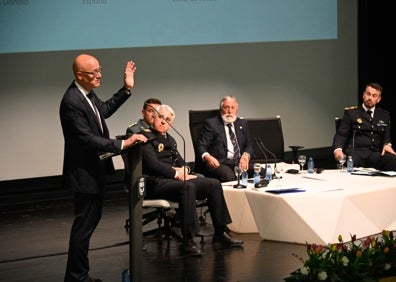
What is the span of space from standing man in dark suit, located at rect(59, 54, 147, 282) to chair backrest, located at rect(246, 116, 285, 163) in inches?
125

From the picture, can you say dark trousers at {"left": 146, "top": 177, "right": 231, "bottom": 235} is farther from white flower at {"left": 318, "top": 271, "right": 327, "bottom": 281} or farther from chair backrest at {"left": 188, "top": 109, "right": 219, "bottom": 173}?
white flower at {"left": 318, "top": 271, "right": 327, "bottom": 281}

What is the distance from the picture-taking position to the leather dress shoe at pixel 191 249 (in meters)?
6.50

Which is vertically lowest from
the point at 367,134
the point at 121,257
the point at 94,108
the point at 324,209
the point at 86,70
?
the point at 121,257

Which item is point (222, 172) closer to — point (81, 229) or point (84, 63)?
point (81, 229)

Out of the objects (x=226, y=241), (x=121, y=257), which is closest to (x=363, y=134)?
(x=226, y=241)

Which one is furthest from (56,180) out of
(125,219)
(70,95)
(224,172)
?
(70,95)

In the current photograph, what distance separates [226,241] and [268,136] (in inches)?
74.9

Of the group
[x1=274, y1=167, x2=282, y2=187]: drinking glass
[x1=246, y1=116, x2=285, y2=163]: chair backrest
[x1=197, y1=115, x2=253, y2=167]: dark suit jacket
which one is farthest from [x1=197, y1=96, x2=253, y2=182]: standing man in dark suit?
[x1=246, y1=116, x2=285, y2=163]: chair backrest

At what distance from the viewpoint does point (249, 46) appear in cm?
1025

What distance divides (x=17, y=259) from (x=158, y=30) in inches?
138

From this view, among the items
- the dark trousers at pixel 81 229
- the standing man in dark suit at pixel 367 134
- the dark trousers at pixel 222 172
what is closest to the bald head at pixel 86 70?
the dark trousers at pixel 81 229

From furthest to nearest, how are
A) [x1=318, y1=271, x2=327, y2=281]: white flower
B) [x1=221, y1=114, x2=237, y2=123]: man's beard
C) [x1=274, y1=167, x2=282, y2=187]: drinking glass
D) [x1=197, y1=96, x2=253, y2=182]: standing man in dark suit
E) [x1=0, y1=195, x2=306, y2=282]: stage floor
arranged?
[x1=221, y1=114, x2=237, y2=123]: man's beard → [x1=197, y1=96, x2=253, y2=182]: standing man in dark suit → [x1=274, y1=167, x2=282, y2=187]: drinking glass → [x1=0, y1=195, x2=306, y2=282]: stage floor → [x1=318, y1=271, x2=327, y2=281]: white flower

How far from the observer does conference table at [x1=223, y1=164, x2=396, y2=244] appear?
21.5 feet

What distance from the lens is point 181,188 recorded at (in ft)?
21.7
